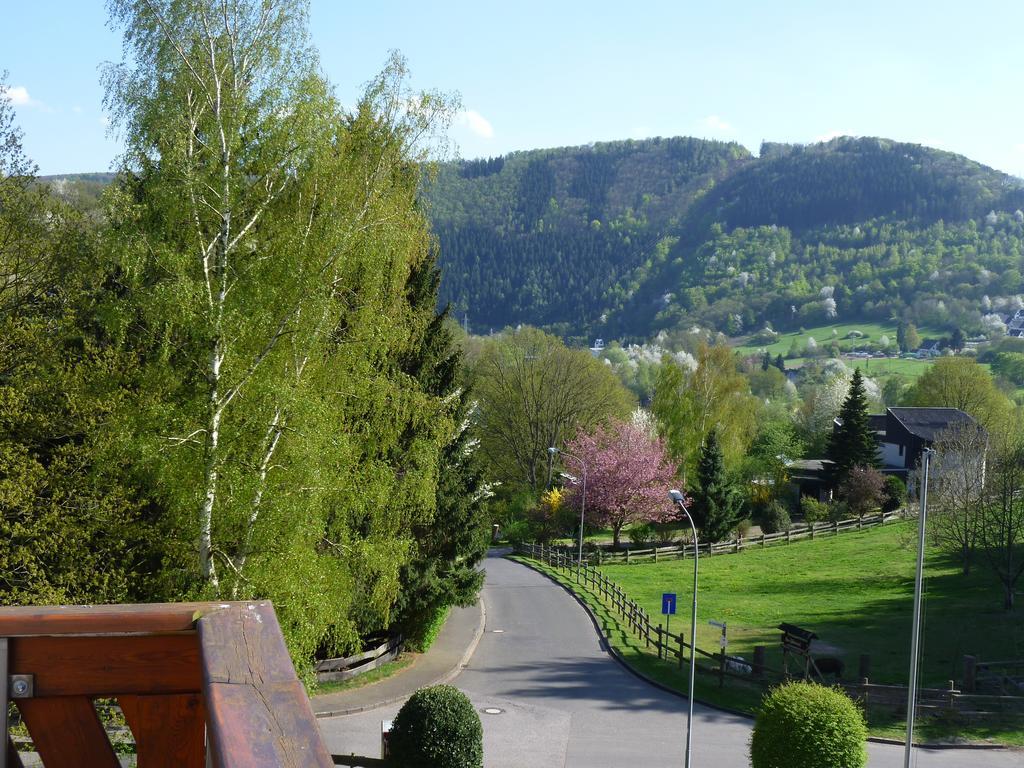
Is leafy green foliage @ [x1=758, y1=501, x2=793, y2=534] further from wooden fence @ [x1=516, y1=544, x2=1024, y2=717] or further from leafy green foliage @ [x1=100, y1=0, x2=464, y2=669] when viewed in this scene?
leafy green foliage @ [x1=100, y1=0, x2=464, y2=669]

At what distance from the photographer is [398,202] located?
20203 mm

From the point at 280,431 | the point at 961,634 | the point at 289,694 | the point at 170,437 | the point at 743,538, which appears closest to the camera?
the point at 289,694

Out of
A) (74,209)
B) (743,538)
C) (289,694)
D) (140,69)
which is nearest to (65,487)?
(74,209)

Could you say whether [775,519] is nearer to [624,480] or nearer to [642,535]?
[642,535]

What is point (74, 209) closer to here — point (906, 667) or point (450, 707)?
point (450, 707)

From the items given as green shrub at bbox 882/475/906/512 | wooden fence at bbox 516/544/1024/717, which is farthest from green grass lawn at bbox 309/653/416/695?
green shrub at bbox 882/475/906/512

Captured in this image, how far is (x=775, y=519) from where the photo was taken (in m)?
59.7

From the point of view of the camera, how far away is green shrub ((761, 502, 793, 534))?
193ft

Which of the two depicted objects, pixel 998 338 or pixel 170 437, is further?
pixel 998 338

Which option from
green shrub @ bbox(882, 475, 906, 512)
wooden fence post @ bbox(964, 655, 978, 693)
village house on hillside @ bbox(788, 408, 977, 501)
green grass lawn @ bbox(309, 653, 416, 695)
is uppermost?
village house on hillside @ bbox(788, 408, 977, 501)

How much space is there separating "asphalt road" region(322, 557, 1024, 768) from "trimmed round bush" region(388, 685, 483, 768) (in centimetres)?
327

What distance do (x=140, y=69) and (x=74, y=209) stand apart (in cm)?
314

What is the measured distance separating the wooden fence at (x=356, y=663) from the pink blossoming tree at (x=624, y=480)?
27.6 metres

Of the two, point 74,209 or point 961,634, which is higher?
point 74,209
